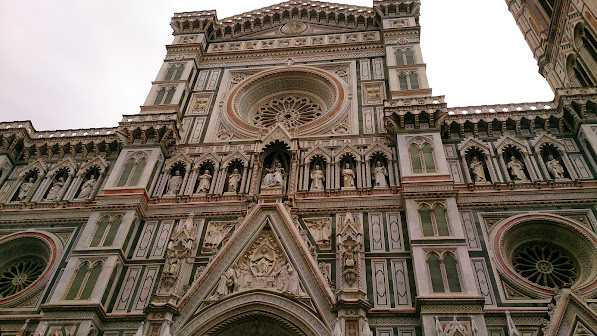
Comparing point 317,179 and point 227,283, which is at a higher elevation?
point 317,179

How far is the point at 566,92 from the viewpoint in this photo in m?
16.6

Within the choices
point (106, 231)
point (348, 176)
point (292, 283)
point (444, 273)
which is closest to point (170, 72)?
point (106, 231)

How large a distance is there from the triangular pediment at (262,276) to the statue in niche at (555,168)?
713cm

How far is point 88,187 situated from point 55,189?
1155 mm

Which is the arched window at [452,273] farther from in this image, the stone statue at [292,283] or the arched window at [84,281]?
the arched window at [84,281]

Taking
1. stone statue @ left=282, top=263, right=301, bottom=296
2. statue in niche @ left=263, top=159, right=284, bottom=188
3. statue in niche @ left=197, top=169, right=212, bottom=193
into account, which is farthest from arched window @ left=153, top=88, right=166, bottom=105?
stone statue @ left=282, top=263, right=301, bottom=296

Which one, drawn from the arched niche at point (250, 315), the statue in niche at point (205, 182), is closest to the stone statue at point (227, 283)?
the arched niche at point (250, 315)

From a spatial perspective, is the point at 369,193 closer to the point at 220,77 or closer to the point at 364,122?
the point at 364,122

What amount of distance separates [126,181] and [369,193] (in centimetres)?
710

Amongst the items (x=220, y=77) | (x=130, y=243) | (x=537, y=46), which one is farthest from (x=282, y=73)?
(x=537, y=46)

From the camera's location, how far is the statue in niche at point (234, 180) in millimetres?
16047

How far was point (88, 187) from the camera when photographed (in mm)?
16703

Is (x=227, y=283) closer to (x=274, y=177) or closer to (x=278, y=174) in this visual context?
(x=274, y=177)

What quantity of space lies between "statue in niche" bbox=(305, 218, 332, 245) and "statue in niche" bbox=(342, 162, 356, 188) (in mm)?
1424
